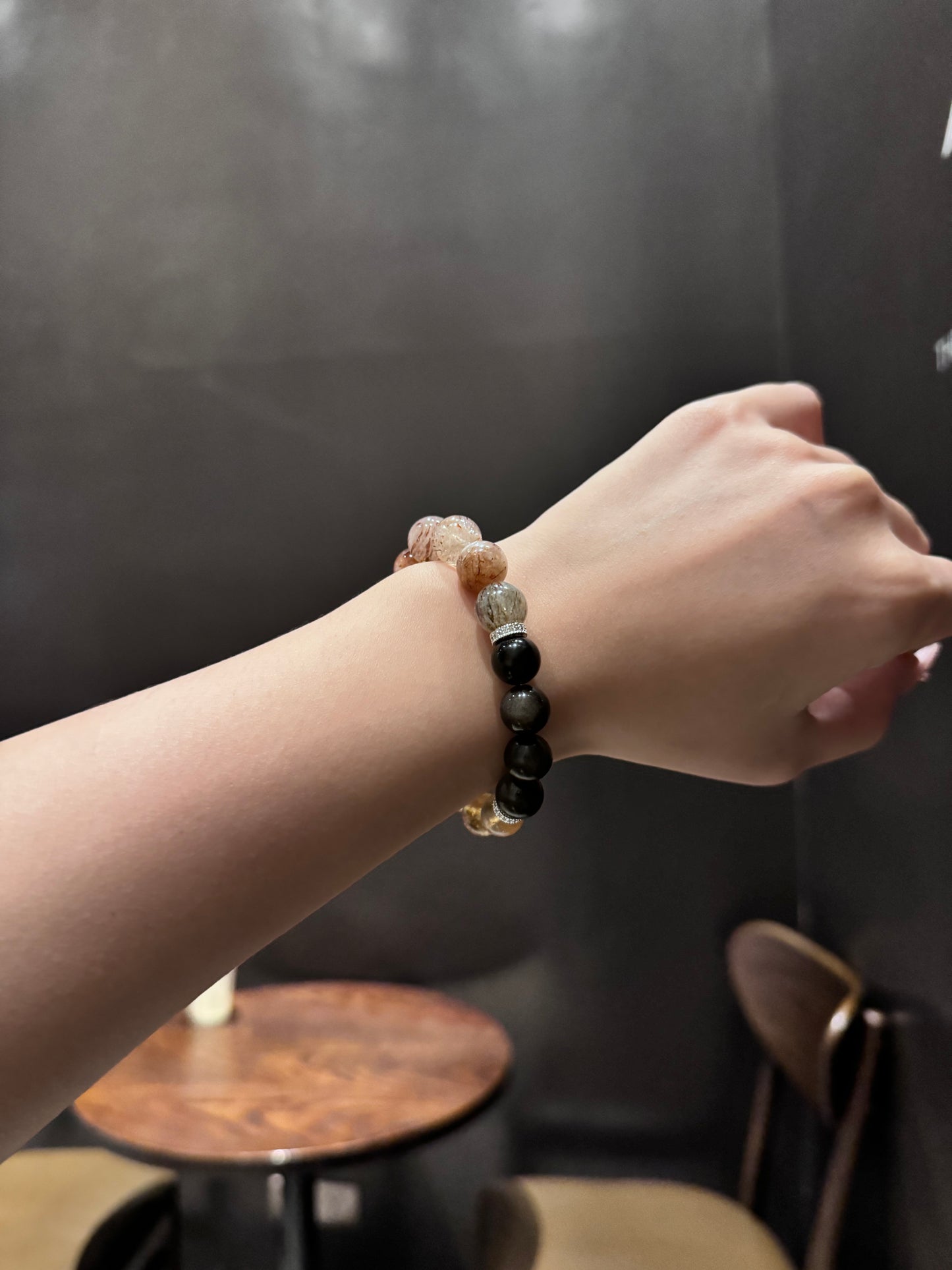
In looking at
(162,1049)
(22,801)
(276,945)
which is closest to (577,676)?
(22,801)

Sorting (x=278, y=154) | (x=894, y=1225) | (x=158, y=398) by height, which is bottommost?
(x=894, y=1225)

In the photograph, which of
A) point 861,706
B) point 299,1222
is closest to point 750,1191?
point 299,1222

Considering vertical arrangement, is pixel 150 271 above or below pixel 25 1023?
above

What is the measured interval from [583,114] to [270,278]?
2.42 feet

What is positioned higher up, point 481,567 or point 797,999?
point 481,567

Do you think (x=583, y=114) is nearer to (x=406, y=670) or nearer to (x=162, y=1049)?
(x=406, y=670)

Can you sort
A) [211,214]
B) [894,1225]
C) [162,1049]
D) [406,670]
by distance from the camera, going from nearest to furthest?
[406,670] → [894,1225] → [162,1049] → [211,214]

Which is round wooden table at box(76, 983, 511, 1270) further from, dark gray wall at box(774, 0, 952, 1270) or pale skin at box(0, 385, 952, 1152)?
pale skin at box(0, 385, 952, 1152)

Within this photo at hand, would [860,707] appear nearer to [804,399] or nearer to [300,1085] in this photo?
[804,399]

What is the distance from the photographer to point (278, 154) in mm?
1797

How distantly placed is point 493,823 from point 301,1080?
102 cm

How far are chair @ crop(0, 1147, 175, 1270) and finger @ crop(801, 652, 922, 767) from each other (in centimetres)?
141

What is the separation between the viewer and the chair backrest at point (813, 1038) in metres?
1.13

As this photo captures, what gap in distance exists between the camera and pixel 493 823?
571mm
